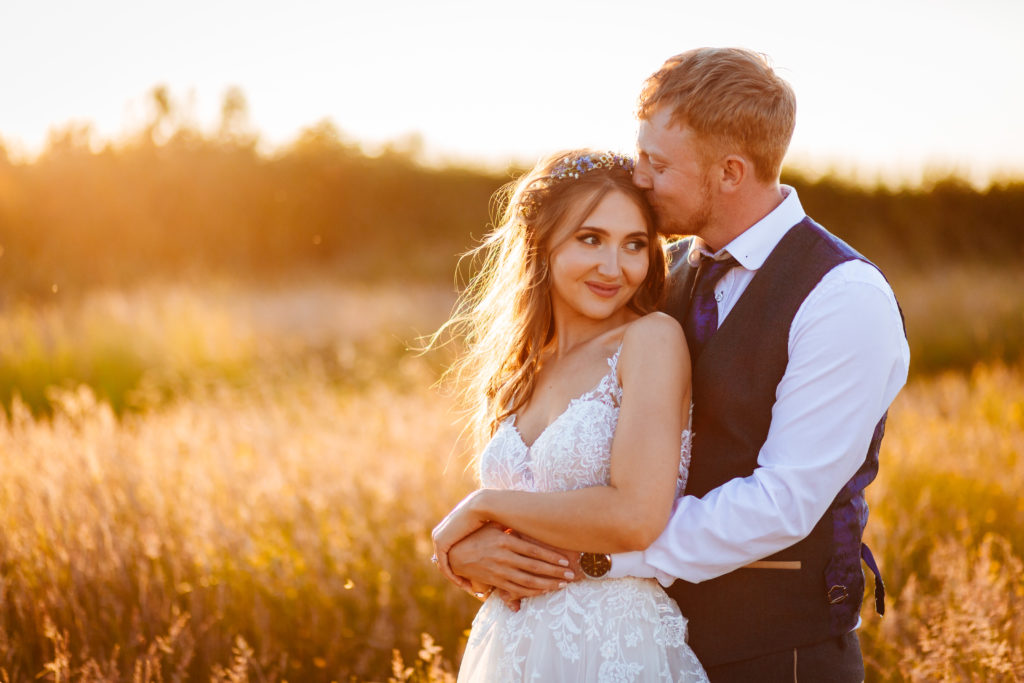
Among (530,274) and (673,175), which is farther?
(530,274)

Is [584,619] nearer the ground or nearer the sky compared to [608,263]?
nearer the ground

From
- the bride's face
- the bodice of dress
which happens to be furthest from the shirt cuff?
the bride's face

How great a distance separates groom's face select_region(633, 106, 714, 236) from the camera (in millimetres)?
2633

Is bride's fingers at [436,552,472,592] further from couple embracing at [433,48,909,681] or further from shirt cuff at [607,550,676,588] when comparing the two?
shirt cuff at [607,550,676,588]

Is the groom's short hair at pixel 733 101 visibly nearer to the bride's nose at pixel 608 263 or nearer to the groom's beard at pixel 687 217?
the groom's beard at pixel 687 217

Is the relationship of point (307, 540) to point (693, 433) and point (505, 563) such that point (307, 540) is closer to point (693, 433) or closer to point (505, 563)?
point (505, 563)

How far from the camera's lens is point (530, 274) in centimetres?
287

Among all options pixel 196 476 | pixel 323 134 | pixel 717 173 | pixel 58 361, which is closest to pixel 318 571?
pixel 196 476

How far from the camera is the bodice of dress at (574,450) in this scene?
242 centimetres

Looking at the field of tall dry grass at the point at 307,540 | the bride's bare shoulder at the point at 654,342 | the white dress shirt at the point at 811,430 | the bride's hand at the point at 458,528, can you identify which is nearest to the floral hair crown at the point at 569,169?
the bride's bare shoulder at the point at 654,342

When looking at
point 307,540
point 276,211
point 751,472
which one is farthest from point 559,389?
point 276,211

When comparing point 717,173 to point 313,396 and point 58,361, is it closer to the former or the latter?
point 313,396

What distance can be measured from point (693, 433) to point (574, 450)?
431 mm

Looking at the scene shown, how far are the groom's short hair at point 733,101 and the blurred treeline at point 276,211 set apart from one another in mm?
16990
